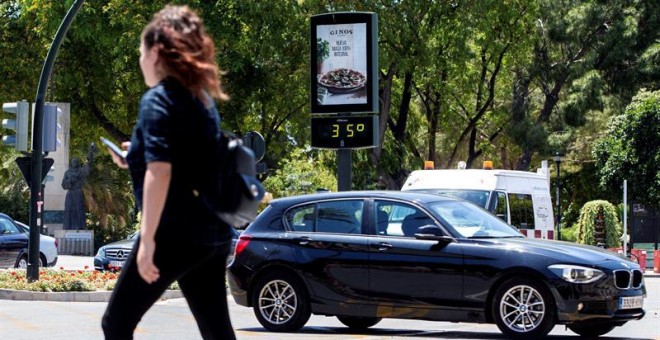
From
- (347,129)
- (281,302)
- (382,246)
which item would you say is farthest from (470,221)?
(347,129)

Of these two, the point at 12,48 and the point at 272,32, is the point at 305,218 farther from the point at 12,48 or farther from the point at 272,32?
the point at 12,48

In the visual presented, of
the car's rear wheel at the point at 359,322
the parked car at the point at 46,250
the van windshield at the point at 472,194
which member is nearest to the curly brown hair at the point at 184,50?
the car's rear wheel at the point at 359,322

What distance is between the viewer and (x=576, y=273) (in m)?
12.0

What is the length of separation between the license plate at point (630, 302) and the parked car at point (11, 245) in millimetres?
19065

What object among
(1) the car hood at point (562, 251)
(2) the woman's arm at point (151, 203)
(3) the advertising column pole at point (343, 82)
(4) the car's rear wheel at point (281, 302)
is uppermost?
(3) the advertising column pole at point (343, 82)

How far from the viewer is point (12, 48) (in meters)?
41.5

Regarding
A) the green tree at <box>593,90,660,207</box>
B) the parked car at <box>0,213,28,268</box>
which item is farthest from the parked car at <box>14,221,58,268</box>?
the green tree at <box>593,90,660,207</box>

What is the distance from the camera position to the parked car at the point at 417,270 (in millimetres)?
12047

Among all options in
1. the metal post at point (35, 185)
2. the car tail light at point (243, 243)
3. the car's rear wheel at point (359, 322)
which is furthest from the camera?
→ the metal post at point (35, 185)

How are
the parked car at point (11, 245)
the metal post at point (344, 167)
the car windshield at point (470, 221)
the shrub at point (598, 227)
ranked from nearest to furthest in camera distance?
the car windshield at point (470, 221) → the metal post at point (344, 167) → the parked car at point (11, 245) → the shrub at point (598, 227)

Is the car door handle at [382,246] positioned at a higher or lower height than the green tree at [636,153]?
lower

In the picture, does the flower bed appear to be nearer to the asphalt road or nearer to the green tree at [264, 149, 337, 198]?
the asphalt road

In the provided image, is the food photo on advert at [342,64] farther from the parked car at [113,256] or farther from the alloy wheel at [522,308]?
the alloy wheel at [522,308]

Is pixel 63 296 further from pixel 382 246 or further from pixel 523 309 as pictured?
pixel 523 309
